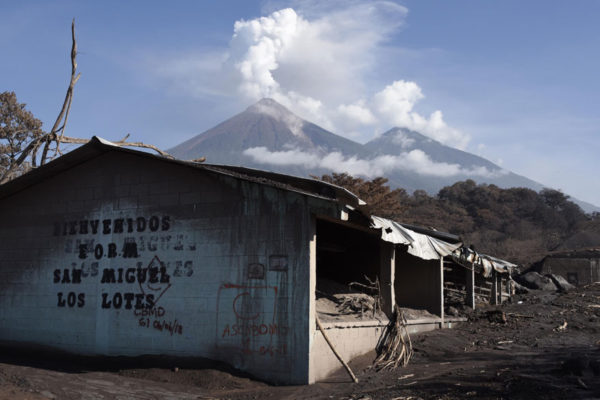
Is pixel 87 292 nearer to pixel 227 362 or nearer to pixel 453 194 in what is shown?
pixel 227 362

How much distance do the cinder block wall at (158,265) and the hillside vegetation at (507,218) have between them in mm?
38854

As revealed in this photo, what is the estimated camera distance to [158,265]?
12148 millimetres

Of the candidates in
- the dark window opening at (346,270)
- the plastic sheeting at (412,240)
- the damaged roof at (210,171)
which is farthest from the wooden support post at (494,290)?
the damaged roof at (210,171)

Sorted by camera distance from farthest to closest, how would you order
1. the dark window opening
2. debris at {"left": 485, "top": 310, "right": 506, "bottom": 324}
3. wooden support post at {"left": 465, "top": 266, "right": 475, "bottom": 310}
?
wooden support post at {"left": 465, "top": 266, "right": 475, "bottom": 310}, debris at {"left": 485, "top": 310, "right": 506, "bottom": 324}, the dark window opening

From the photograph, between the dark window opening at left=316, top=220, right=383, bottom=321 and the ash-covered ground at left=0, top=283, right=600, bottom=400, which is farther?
the dark window opening at left=316, top=220, right=383, bottom=321

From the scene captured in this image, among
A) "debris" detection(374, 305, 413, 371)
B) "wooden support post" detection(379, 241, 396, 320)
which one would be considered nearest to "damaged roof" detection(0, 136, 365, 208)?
"debris" detection(374, 305, 413, 371)

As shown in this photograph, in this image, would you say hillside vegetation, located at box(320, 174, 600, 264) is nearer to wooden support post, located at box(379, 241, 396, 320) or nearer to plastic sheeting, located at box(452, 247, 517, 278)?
plastic sheeting, located at box(452, 247, 517, 278)

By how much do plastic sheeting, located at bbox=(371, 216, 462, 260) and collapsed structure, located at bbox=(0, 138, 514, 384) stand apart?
8 centimetres

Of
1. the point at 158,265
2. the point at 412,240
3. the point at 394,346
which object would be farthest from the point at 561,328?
the point at 158,265

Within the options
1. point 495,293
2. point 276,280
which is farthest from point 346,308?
point 495,293

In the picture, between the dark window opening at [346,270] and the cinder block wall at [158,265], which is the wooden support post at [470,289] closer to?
the dark window opening at [346,270]

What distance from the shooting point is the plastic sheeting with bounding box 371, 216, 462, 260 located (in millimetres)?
12528

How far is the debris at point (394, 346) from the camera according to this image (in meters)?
12.6

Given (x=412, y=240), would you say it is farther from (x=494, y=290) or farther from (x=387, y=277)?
(x=494, y=290)
